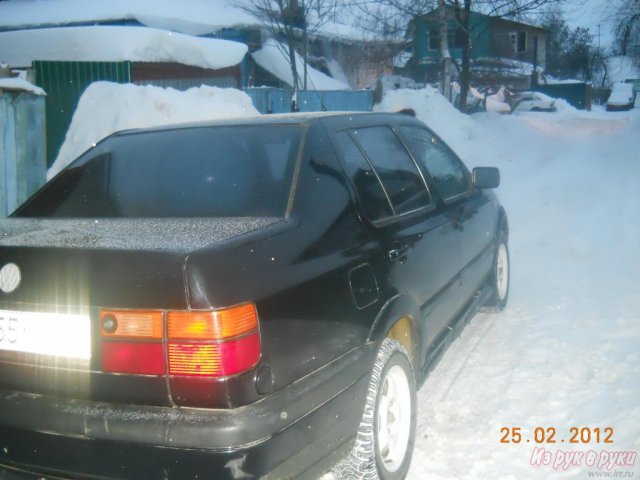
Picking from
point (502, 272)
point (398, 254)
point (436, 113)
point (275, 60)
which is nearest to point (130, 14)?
point (275, 60)

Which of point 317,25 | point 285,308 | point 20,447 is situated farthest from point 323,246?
point 317,25

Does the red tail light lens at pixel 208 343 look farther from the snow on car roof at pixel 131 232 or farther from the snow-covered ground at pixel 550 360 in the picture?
the snow-covered ground at pixel 550 360

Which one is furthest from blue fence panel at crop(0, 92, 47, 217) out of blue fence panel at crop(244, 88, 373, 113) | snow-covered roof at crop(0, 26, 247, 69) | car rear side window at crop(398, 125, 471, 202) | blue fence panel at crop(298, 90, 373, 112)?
blue fence panel at crop(298, 90, 373, 112)

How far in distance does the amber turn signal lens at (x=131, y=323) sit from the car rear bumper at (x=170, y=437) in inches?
9.2

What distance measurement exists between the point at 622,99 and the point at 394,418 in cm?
4145

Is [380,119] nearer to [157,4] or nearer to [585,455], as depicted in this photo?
[585,455]

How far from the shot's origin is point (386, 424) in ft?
9.59

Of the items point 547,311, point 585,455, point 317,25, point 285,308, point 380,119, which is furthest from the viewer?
point 317,25

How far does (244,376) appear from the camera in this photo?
2.07 m

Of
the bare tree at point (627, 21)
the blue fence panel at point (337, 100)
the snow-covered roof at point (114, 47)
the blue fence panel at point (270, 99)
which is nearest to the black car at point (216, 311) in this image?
the snow-covered roof at point (114, 47)

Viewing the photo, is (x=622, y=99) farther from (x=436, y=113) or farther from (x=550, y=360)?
(x=550, y=360)

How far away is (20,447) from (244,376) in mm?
836

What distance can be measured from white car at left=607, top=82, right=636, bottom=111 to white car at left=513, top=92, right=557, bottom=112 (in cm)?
722

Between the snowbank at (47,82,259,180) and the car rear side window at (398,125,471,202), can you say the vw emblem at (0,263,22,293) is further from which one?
the snowbank at (47,82,259,180)
